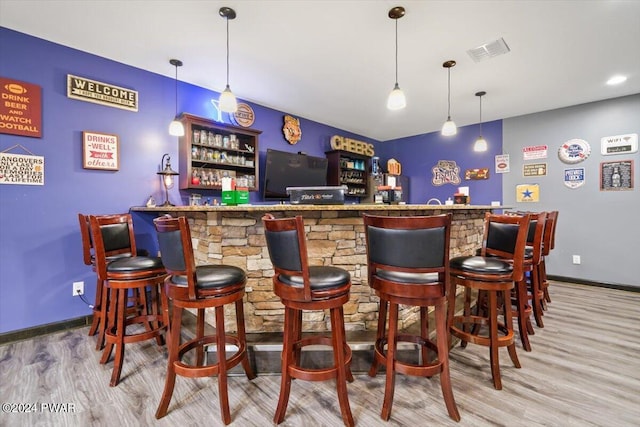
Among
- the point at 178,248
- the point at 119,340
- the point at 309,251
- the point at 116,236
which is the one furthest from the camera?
the point at 116,236

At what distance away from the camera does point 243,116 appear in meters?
4.27

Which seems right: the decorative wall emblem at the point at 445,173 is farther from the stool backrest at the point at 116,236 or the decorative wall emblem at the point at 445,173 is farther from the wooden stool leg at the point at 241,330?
the stool backrest at the point at 116,236

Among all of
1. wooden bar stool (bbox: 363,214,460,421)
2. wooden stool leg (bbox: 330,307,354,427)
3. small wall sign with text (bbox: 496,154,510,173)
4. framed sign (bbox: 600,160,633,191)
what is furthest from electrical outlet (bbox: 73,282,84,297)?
framed sign (bbox: 600,160,633,191)

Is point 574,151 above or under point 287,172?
above

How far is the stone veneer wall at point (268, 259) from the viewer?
208cm

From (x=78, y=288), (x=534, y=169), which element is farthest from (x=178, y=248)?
(x=534, y=169)

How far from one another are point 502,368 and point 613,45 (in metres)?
3.30

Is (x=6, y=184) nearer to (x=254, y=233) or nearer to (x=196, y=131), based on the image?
(x=196, y=131)

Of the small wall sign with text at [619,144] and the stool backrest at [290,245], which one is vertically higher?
the small wall sign with text at [619,144]

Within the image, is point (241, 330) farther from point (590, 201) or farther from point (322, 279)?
point (590, 201)

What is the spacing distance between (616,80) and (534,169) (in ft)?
5.09

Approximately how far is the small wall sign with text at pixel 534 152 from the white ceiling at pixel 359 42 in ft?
2.55

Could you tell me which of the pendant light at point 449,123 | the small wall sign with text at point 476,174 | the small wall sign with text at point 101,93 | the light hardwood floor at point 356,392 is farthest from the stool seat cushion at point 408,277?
the small wall sign with text at point 476,174

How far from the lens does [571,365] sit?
2102 mm
